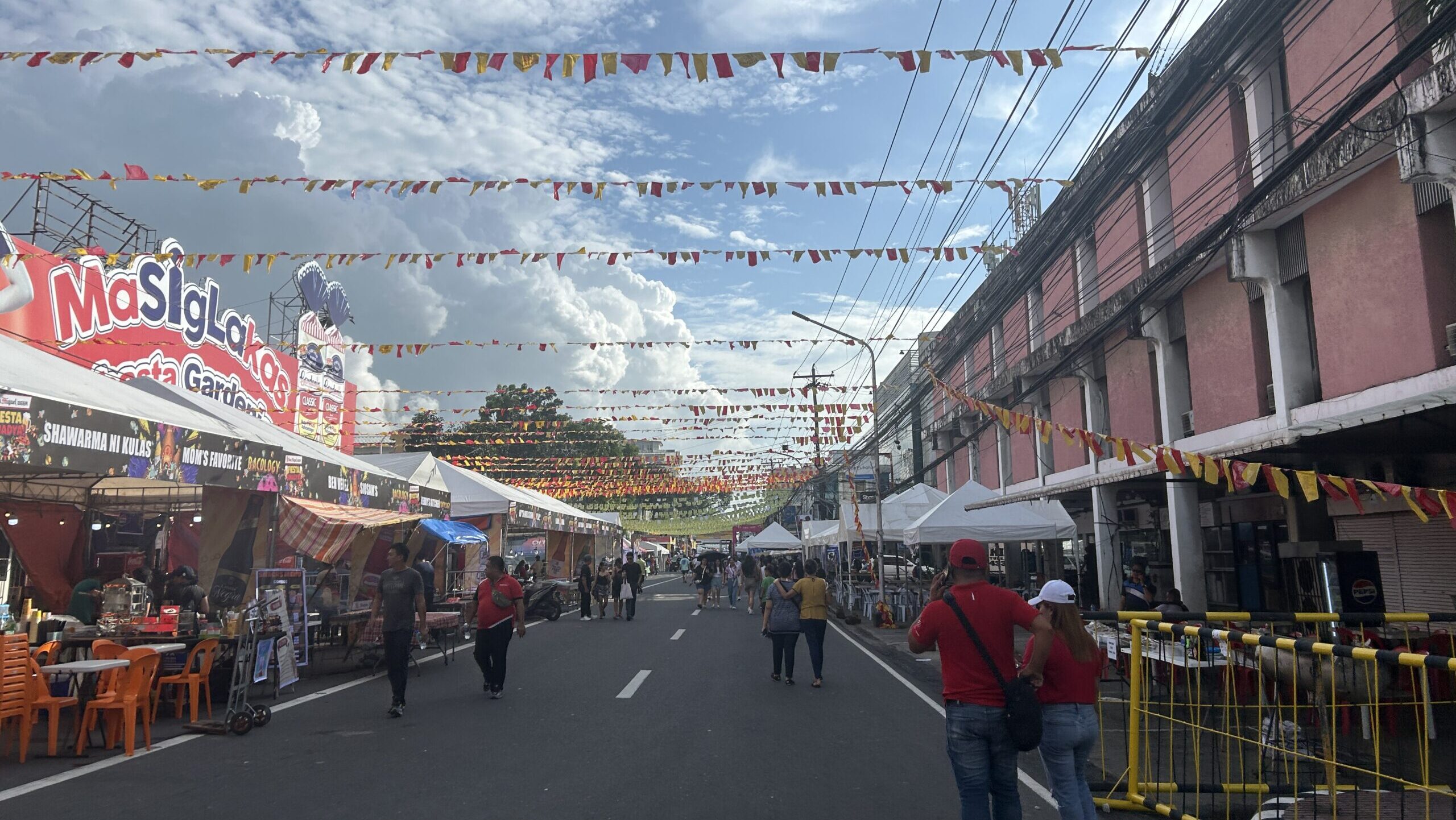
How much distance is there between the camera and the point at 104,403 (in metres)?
10.7

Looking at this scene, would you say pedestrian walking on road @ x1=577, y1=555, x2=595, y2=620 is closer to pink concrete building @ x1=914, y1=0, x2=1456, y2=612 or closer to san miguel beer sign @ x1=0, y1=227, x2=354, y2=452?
san miguel beer sign @ x1=0, y1=227, x2=354, y2=452

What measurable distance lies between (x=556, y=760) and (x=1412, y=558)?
40.0 feet

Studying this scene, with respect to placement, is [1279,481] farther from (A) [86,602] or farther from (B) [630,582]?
(B) [630,582]

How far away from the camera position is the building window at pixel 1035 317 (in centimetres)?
2411

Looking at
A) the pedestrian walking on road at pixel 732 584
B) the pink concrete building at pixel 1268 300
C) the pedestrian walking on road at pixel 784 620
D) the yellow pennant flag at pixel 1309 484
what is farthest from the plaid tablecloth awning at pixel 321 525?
the pedestrian walking on road at pixel 732 584

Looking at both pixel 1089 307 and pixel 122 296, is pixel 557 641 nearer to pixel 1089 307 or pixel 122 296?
pixel 122 296

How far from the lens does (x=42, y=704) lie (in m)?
7.73

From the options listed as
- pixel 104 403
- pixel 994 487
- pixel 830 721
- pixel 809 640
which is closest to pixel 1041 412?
pixel 994 487

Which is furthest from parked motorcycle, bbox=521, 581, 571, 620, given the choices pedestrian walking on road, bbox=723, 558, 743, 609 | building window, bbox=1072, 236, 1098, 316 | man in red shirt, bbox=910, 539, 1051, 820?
man in red shirt, bbox=910, 539, 1051, 820

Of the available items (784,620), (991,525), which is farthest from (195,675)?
(991,525)

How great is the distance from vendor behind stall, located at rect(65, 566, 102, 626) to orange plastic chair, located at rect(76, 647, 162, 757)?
15.1 ft

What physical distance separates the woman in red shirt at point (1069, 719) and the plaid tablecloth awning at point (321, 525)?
470 inches

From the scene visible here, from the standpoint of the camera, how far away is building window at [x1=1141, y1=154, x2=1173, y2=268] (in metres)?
17.6

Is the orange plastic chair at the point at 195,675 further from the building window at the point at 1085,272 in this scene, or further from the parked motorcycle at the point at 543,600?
the building window at the point at 1085,272
